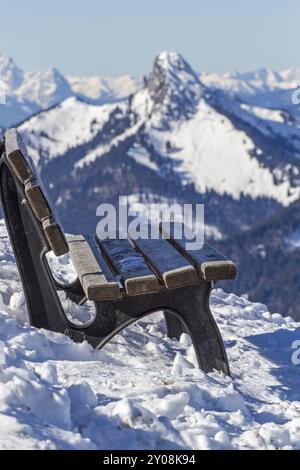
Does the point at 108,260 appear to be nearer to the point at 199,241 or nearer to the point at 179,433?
the point at 199,241

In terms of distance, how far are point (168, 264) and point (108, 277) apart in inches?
26.5

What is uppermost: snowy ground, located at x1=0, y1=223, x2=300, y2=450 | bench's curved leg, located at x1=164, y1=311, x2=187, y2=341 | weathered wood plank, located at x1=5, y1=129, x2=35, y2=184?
weathered wood plank, located at x1=5, y1=129, x2=35, y2=184

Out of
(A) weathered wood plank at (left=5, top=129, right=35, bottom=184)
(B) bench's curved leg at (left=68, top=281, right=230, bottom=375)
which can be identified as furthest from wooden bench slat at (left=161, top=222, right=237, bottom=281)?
(A) weathered wood plank at (left=5, top=129, right=35, bottom=184)

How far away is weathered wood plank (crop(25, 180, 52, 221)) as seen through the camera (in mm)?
7277

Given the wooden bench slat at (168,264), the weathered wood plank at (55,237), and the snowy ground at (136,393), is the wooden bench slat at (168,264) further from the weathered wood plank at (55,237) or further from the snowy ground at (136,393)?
the weathered wood plank at (55,237)

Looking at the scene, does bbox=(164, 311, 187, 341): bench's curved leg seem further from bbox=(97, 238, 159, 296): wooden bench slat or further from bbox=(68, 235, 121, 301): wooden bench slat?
bbox=(68, 235, 121, 301): wooden bench slat

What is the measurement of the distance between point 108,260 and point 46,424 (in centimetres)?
315

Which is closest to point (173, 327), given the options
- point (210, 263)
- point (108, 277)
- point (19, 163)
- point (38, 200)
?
point (210, 263)

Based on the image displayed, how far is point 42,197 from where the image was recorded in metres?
7.38

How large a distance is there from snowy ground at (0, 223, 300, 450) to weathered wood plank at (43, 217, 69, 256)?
837mm

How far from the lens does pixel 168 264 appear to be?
775cm

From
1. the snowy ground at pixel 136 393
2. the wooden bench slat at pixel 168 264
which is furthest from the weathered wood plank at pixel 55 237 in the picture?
the wooden bench slat at pixel 168 264

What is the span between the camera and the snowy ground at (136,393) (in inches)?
223
